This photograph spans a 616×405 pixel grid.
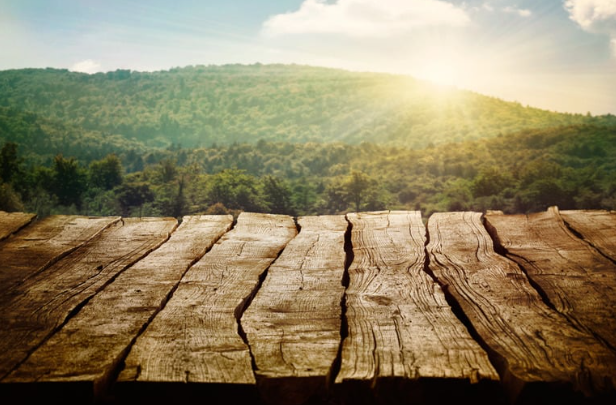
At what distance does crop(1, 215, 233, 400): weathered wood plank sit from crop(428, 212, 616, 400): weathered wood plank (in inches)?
37.2

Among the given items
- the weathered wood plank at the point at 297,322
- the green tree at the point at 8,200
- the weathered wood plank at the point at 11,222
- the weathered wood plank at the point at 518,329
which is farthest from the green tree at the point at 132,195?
the weathered wood plank at the point at 518,329

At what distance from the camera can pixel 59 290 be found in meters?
1.78

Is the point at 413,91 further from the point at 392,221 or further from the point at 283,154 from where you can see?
the point at 392,221

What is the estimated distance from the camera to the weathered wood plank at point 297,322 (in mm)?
1156

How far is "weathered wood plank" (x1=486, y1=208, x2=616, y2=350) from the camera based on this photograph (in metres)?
1.54

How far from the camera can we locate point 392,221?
2.82m

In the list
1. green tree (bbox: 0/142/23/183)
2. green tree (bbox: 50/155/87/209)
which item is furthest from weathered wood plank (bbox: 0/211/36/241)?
green tree (bbox: 50/155/87/209)

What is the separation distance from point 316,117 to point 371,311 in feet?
457

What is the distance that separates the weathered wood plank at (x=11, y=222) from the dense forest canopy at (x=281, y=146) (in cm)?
4300

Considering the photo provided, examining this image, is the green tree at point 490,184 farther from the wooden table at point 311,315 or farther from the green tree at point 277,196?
the wooden table at point 311,315

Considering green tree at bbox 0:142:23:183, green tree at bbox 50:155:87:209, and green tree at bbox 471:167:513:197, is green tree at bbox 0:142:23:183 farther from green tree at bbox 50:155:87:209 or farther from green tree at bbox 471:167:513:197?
green tree at bbox 471:167:513:197

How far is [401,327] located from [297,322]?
29cm

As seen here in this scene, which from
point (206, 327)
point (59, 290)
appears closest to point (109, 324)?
point (206, 327)

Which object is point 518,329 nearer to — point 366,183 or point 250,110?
point 366,183
